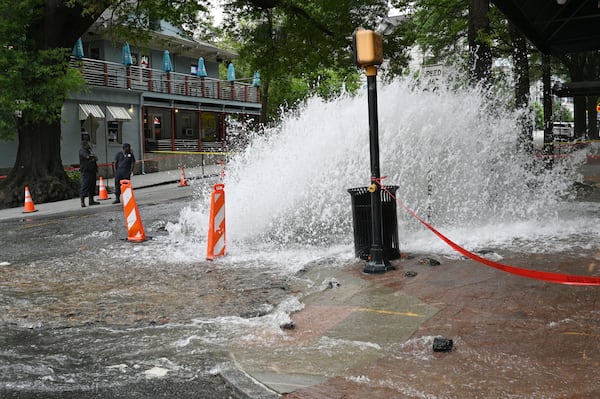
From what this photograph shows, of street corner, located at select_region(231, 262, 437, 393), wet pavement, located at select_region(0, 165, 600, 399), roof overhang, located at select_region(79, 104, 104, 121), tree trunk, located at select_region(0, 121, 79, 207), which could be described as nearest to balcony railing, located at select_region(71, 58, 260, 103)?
roof overhang, located at select_region(79, 104, 104, 121)

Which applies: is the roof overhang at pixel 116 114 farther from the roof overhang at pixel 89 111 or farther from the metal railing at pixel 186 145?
the metal railing at pixel 186 145

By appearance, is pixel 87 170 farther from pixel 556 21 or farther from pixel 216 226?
pixel 556 21

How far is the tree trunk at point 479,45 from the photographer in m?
11.6

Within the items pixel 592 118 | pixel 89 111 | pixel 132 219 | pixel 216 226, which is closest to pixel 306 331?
pixel 216 226

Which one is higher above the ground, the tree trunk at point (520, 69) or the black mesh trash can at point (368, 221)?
the tree trunk at point (520, 69)

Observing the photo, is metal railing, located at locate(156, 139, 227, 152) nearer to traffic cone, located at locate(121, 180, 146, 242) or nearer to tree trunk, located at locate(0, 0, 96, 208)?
tree trunk, located at locate(0, 0, 96, 208)

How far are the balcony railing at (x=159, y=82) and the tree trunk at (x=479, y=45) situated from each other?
1989 cm

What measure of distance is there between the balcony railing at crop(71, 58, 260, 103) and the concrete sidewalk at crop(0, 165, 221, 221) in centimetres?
572

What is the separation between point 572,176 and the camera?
19.3 metres

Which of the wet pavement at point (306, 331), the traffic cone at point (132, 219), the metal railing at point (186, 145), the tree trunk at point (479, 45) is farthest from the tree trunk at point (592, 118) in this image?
the traffic cone at point (132, 219)

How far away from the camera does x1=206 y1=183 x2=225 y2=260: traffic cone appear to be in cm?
905

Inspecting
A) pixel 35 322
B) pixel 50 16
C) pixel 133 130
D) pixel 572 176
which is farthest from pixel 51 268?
pixel 133 130

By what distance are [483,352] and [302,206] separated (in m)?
6.28

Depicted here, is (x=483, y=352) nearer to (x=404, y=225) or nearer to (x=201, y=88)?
(x=404, y=225)
